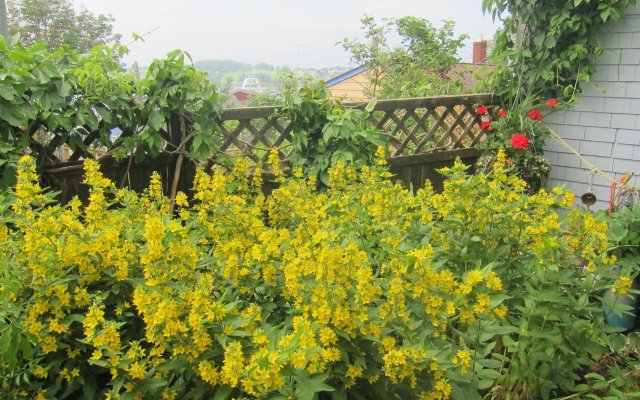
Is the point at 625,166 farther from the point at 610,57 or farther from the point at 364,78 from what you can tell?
the point at 364,78

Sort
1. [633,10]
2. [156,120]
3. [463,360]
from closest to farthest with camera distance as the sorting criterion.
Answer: [463,360] < [156,120] < [633,10]

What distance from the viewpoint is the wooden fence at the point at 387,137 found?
10.00 feet

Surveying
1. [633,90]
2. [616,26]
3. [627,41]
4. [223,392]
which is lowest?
[223,392]

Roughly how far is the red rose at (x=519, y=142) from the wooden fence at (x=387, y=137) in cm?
38

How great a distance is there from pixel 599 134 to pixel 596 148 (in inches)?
4.4

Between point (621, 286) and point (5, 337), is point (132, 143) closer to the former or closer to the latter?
point (5, 337)

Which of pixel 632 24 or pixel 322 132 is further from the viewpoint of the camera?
pixel 632 24

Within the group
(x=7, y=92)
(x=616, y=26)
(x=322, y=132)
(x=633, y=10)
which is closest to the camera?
(x=7, y=92)

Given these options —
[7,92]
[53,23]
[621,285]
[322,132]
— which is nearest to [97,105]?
[7,92]

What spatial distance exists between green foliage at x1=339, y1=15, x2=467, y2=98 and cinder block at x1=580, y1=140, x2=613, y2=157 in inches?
65.6

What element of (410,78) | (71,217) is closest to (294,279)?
(71,217)

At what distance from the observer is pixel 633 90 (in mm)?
4148

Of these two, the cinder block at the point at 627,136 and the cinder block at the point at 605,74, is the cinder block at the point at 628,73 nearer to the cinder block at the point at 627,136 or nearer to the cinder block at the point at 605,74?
the cinder block at the point at 605,74

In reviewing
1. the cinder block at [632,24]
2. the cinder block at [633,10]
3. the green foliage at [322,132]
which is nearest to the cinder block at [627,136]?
the cinder block at [632,24]
